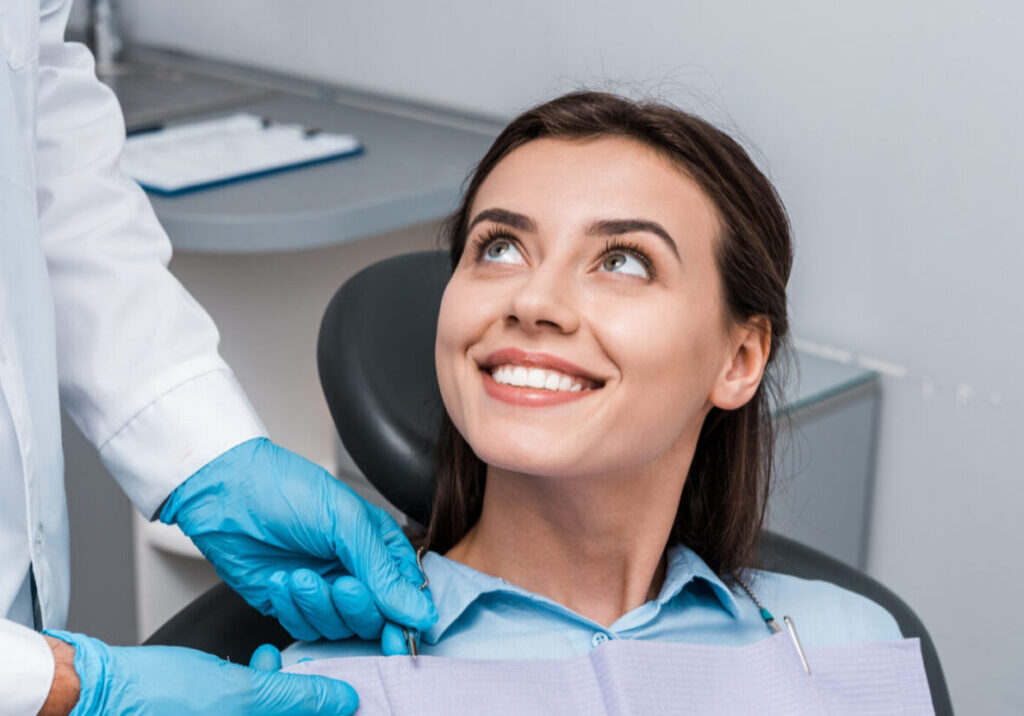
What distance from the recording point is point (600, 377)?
113 cm

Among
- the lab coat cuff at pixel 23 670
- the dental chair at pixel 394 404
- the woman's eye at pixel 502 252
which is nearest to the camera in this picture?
the lab coat cuff at pixel 23 670

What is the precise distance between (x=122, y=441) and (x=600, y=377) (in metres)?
0.50

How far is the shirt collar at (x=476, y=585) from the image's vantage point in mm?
1190

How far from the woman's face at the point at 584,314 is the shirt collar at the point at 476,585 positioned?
13 cm

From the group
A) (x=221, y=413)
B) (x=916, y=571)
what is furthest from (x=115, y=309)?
(x=916, y=571)

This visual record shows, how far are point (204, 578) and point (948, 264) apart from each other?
4.37ft

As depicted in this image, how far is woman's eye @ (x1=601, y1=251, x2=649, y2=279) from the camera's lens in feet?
3.84

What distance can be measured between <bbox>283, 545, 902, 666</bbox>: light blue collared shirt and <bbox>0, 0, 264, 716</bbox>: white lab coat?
0.24 m

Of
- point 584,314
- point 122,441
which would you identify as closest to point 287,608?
point 122,441

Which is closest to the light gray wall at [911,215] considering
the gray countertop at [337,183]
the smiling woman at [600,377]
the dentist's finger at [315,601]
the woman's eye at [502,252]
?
the gray countertop at [337,183]

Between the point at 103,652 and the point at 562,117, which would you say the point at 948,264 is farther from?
the point at 103,652

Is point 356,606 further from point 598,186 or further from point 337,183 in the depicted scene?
point 337,183

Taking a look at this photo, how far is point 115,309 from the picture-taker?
4.31 feet

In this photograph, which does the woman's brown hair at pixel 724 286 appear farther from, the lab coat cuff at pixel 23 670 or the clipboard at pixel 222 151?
the clipboard at pixel 222 151
